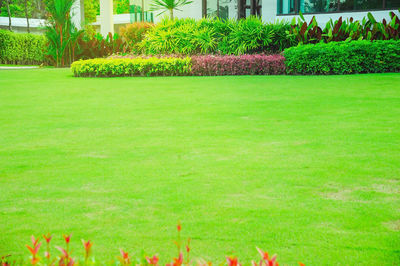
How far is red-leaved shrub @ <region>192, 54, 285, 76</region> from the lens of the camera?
15.0 m

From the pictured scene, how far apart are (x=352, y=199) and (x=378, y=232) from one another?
58cm

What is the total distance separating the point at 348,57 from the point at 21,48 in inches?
686

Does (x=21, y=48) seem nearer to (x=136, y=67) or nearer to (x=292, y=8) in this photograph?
(x=136, y=67)

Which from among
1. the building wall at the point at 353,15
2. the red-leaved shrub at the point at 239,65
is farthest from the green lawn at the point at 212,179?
the building wall at the point at 353,15

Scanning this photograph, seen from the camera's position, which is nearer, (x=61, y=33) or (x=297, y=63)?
(x=297, y=63)

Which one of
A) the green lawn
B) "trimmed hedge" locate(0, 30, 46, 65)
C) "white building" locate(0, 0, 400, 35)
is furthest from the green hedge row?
"trimmed hedge" locate(0, 30, 46, 65)

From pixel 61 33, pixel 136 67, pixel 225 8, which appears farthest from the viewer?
pixel 225 8

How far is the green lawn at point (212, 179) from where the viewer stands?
2.71 m

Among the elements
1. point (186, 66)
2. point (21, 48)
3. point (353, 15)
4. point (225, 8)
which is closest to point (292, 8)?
point (353, 15)

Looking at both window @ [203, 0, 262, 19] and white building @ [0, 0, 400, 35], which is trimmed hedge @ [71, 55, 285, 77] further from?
window @ [203, 0, 262, 19]

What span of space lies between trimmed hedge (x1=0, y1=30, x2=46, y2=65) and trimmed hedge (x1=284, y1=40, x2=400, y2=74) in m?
14.9

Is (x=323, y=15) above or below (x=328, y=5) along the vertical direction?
below

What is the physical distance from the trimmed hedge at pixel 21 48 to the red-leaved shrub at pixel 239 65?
39.4 feet

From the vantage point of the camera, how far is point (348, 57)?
46.5 feet
